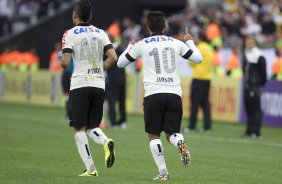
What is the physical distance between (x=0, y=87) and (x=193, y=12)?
8832 mm

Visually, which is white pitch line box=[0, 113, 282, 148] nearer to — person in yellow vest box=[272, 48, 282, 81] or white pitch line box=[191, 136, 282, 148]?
white pitch line box=[191, 136, 282, 148]

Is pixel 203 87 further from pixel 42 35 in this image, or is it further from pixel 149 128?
pixel 42 35

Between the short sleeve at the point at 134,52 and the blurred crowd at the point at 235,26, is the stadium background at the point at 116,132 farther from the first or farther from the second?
the short sleeve at the point at 134,52

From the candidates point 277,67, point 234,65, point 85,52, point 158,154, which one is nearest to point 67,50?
point 85,52

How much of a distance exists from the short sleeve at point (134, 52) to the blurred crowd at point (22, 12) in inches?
1217

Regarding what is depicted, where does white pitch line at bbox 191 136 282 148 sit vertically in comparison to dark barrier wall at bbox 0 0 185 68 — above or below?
below

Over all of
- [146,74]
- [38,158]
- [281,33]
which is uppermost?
[281,33]

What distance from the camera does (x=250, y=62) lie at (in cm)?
2009

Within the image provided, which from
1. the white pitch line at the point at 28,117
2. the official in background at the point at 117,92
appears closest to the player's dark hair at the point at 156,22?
the official in background at the point at 117,92

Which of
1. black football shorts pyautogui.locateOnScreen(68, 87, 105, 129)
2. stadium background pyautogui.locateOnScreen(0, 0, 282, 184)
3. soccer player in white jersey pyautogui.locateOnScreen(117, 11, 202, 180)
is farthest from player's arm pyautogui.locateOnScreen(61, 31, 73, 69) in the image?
stadium background pyautogui.locateOnScreen(0, 0, 282, 184)

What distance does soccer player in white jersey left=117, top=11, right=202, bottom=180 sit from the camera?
1129 centimetres

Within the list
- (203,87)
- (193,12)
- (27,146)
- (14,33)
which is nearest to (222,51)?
(193,12)

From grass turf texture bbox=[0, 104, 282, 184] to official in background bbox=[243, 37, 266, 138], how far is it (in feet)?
1.54

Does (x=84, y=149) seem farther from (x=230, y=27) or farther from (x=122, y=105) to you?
(x=230, y=27)
